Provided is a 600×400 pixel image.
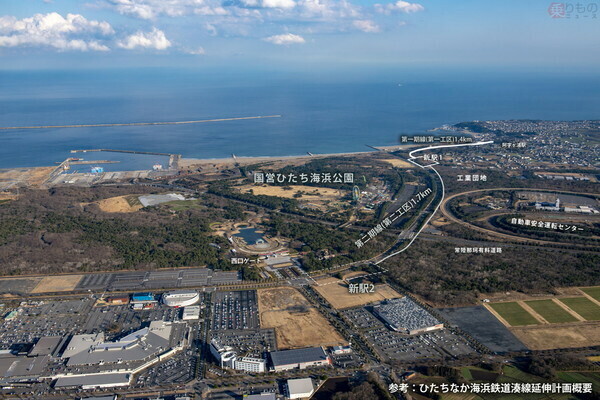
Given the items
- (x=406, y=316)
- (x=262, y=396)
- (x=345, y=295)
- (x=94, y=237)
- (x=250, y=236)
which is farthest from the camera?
(x=250, y=236)

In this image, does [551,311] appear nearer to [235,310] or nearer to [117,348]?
[235,310]

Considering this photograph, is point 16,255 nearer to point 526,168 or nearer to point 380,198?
point 380,198

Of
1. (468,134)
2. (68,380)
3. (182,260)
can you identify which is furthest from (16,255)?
(468,134)

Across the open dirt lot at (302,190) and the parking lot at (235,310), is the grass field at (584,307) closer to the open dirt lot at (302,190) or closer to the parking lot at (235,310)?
the parking lot at (235,310)

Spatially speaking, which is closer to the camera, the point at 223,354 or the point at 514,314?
the point at 223,354

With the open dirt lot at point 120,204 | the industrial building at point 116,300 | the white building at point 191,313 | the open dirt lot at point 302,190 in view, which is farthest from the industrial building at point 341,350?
the open dirt lot at point 120,204

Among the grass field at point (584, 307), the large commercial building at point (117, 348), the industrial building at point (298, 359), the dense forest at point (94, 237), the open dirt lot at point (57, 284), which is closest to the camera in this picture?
the industrial building at point (298, 359)

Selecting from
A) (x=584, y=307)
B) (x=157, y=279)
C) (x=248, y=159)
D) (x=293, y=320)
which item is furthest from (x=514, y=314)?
(x=248, y=159)

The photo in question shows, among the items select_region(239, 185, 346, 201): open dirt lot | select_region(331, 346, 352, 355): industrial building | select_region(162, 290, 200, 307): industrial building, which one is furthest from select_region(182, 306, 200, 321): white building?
select_region(239, 185, 346, 201): open dirt lot
